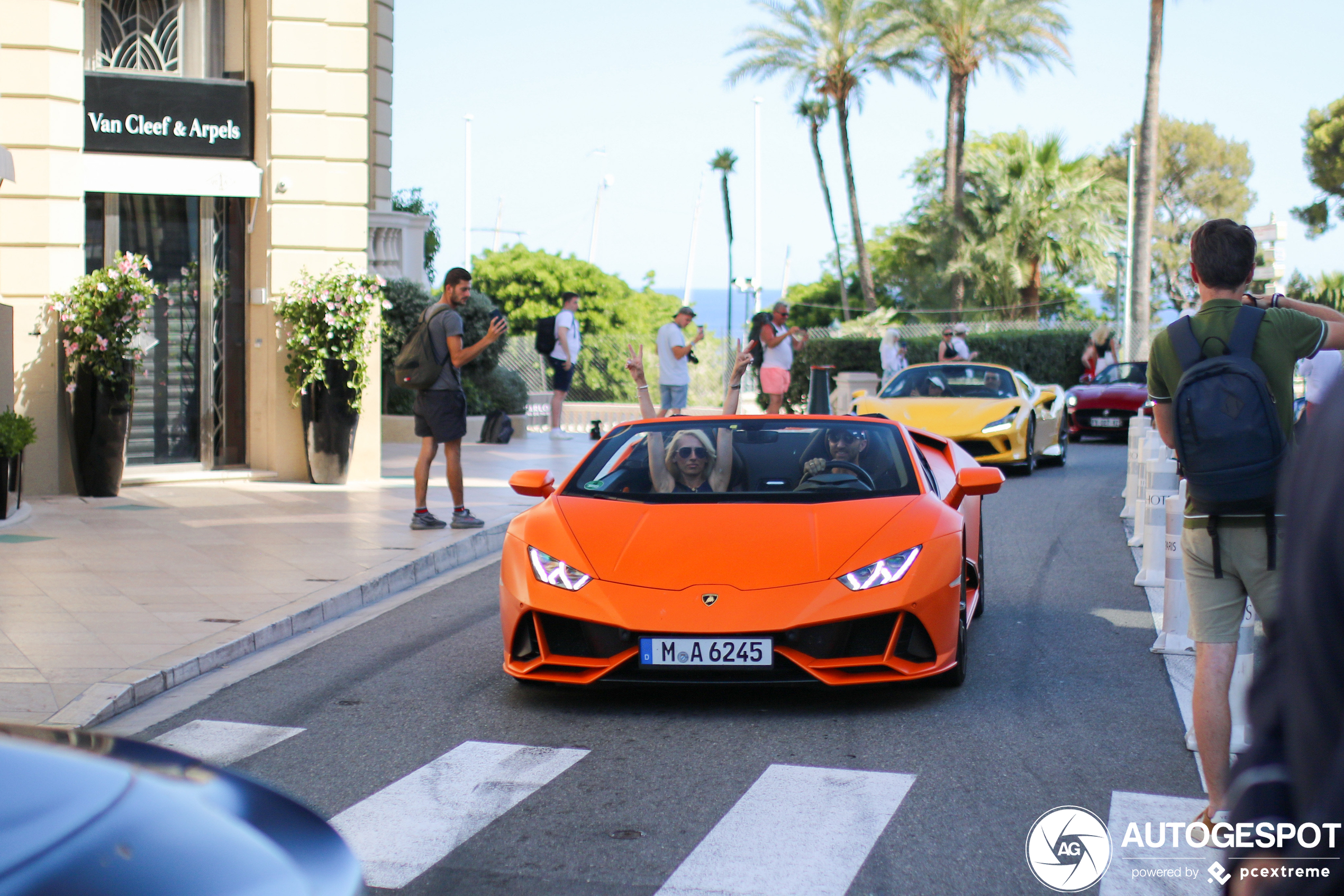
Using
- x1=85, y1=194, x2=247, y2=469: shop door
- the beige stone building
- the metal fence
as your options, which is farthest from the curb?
the metal fence

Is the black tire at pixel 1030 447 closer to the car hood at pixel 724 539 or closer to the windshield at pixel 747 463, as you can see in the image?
the windshield at pixel 747 463

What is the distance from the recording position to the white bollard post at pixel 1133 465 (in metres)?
11.7

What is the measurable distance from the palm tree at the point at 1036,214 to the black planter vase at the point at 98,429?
118 ft

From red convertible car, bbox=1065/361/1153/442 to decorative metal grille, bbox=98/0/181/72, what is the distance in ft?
45.5

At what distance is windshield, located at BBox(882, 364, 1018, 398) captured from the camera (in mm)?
16234

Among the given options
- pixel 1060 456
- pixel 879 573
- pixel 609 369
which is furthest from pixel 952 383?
pixel 609 369

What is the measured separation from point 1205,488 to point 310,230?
453 inches

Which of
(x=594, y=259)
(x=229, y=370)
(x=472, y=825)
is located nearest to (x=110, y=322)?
(x=229, y=370)

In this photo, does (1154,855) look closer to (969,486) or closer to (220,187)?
(969,486)

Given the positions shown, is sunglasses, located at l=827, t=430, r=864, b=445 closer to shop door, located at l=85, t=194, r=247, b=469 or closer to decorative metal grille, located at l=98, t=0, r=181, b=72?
shop door, located at l=85, t=194, r=247, b=469

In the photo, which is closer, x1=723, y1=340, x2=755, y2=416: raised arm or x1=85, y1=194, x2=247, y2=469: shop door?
x1=723, y1=340, x2=755, y2=416: raised arm

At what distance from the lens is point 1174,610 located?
21.7 feet

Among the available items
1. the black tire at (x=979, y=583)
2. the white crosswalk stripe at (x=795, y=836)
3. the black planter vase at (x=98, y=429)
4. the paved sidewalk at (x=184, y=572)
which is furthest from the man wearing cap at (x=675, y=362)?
the white crosswalk stripe at (x=795, y=836)

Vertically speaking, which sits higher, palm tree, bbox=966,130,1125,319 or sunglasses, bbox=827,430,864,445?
palm tree, bbox=966,130,1125,319
